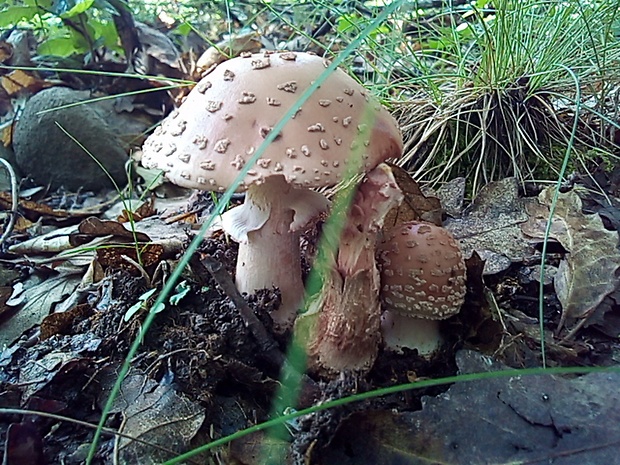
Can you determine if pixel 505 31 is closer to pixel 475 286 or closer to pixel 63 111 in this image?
pixel 475 286

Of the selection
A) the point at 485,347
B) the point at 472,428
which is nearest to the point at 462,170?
the point at 485,347

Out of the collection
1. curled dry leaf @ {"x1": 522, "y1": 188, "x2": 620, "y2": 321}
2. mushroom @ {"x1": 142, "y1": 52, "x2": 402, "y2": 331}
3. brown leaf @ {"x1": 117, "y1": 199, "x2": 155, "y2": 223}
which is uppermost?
mushroom @ {"x1": 142, "y1": 52, "x2": 402, "y2": 331}

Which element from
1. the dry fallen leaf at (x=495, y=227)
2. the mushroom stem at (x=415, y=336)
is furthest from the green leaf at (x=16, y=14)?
the mushroom stem at (x=415, y=336)

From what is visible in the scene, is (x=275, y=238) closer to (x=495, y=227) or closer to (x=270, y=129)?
(x=270, y=129)

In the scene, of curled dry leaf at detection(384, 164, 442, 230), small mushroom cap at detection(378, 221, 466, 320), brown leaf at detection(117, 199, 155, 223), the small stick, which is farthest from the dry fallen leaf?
brown leaf at detection(117, 199, 155, 223)

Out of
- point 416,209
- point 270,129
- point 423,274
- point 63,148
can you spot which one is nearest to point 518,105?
point 416,209

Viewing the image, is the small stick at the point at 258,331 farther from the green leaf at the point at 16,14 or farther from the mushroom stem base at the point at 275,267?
the green leaf at the point at 16,14

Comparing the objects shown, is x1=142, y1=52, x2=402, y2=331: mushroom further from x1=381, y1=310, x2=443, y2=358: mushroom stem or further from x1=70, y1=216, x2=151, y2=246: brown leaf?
x1=70, y1=216, x2=151, y2=246: brown leaf
